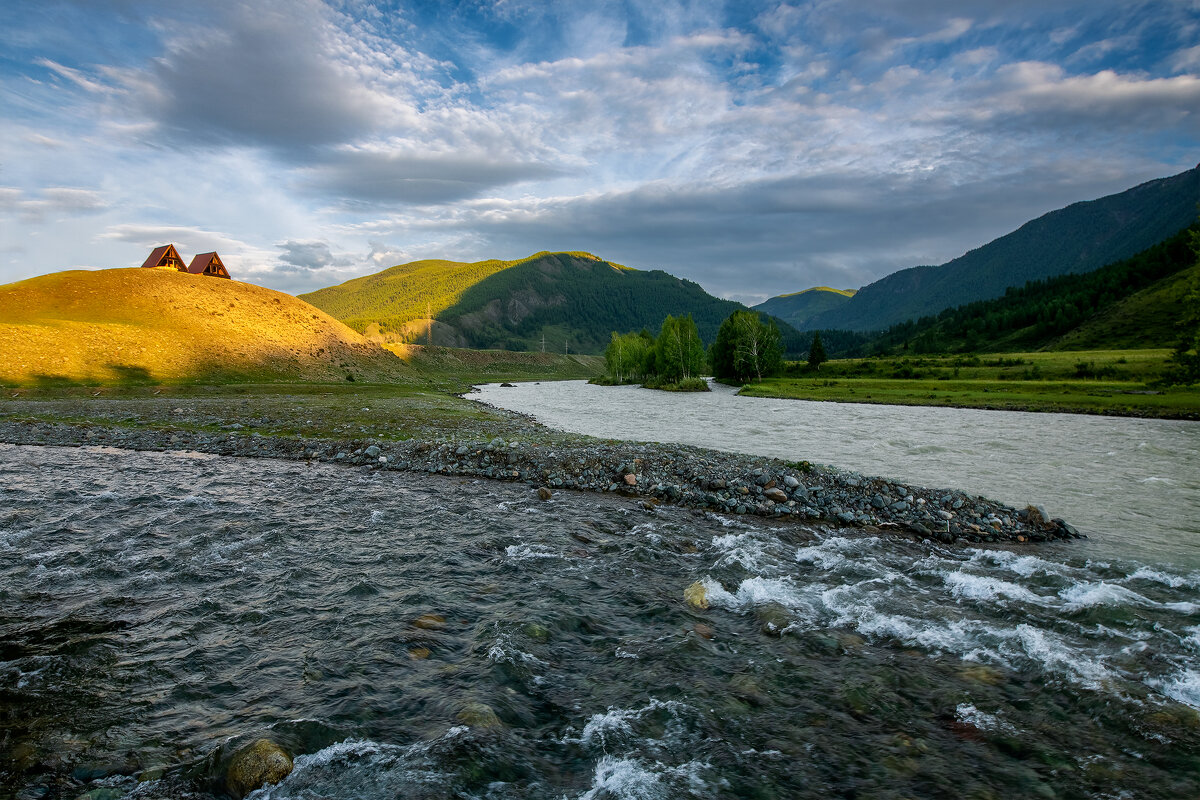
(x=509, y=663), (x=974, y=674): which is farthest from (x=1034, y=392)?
(x=509, y=663)

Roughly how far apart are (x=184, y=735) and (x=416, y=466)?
18.3m

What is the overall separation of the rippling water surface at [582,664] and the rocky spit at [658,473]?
2.08m

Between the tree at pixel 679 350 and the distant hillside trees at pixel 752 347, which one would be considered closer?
the tree at pixel 679 350

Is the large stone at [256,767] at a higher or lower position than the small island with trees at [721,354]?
lower

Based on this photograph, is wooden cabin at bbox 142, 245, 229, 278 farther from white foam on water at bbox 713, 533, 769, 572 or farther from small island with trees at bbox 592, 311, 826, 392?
white foam on water at bbox 713, 533, 769, 572

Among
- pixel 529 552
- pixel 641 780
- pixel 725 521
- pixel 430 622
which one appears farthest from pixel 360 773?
pixel 725 521

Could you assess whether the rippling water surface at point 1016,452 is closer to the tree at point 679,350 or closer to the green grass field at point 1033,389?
the green grass field at point 1033,389

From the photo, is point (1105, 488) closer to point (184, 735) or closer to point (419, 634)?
point (419, 634)

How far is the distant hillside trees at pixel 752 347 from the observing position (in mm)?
118250

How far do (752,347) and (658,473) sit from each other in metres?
102

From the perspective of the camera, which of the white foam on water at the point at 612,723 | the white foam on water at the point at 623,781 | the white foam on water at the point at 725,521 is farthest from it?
the white foam on water at the point at 725,521

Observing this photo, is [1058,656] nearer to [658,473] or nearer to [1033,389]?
[658,473]

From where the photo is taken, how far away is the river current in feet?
21.2

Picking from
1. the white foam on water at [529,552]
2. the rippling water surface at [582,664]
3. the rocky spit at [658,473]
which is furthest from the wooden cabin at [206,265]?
the white foam on water at [529,552]
